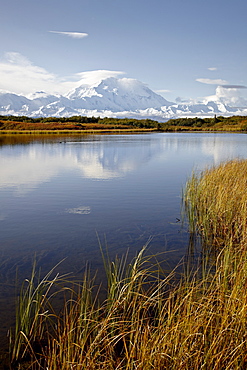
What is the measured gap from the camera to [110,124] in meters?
134

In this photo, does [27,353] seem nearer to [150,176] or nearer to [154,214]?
[154,214]

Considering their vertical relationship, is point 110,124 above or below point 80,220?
above

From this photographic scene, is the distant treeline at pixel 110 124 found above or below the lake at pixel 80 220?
above

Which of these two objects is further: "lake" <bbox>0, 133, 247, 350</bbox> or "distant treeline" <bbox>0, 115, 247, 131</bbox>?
"distant treeline" <bbox>0, 115, 247, 131</bbox>

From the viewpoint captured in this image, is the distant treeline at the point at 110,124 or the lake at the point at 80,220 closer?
the lake at the point at 80,220

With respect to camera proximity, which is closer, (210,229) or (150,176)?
(210,229)

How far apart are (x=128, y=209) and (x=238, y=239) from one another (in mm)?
5125

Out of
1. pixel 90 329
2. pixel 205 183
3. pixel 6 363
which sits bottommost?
pixel 6 363

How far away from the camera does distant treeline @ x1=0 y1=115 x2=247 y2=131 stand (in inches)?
4173

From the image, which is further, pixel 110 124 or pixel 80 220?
pixel 110 124

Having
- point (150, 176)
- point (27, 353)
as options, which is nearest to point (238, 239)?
point (27, 353)

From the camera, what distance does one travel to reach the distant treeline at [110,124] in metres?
106

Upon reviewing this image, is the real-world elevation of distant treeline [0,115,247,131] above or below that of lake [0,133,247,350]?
above

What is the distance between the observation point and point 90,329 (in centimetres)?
436
